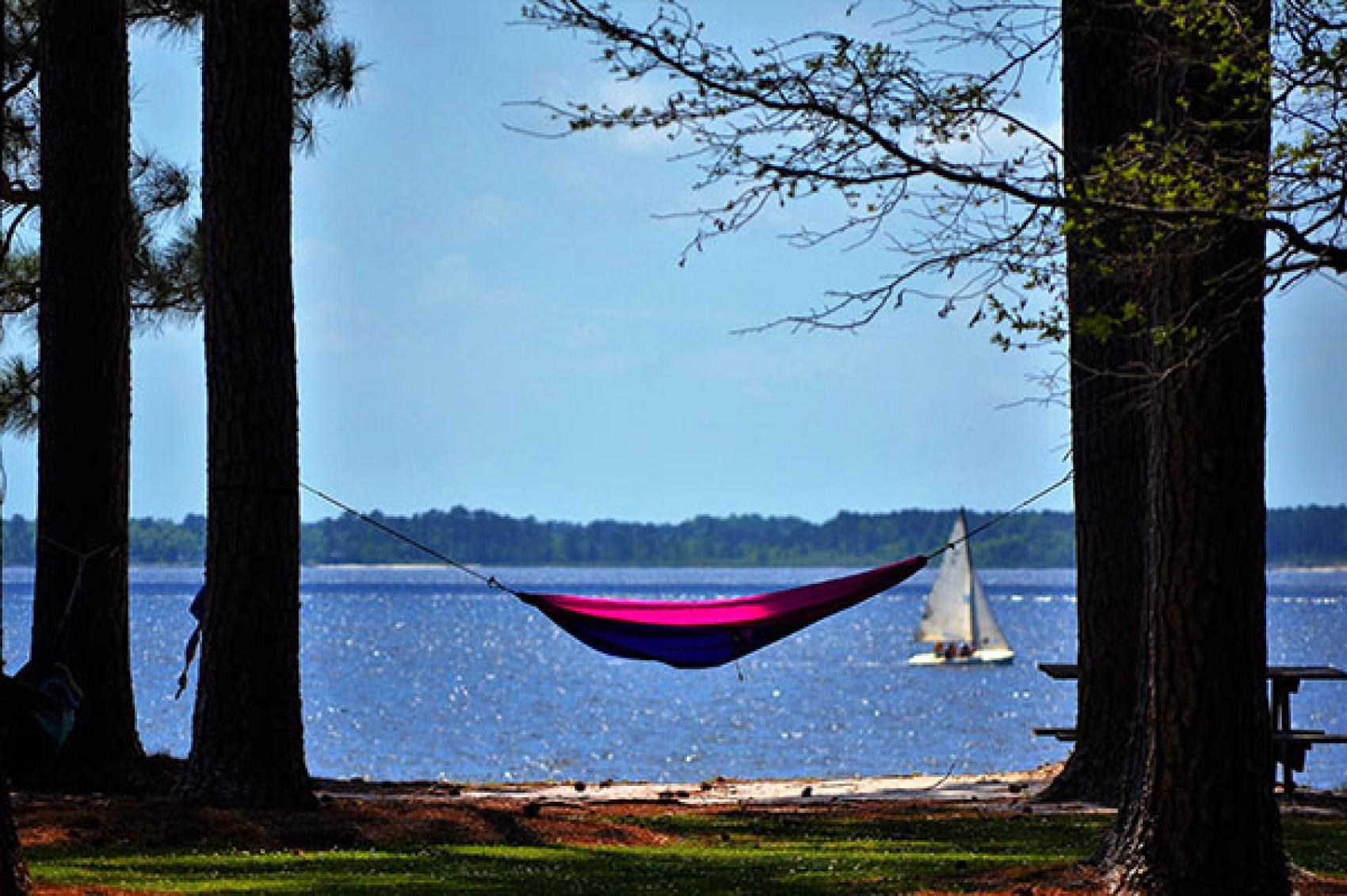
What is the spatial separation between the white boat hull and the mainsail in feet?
13.2

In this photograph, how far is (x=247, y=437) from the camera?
29.3ft

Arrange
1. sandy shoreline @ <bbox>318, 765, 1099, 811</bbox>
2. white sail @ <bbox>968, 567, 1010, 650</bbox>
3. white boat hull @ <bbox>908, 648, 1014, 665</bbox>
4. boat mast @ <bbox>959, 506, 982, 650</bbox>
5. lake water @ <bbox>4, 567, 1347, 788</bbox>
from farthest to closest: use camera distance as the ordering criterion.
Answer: white boat hull @ <bbox>908, 648, 1014, 665</bbox>, white sail @ <bbox>968, 567, 1010, 650</bbox>, boat mast @ <bbox>959, 506, 982, 650</bbox>, lake water @ <bbox>4, 567, 1347, 788</bbox>, sandy shoreline @ <bbox>318, 765, 1099, 811</bbox>

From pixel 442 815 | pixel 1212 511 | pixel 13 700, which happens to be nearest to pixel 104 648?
pixel 13 700

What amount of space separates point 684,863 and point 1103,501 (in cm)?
360

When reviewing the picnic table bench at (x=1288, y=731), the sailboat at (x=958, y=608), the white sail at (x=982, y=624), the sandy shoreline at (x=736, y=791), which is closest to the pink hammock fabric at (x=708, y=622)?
the sandy shoreline at (x=736, y=791)

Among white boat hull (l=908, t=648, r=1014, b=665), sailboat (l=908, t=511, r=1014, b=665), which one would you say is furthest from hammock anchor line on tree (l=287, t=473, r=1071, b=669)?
white boat hull (l=908, t=648, r=1014, b=665)

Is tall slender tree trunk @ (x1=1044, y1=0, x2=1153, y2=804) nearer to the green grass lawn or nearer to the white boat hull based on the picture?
the green grass lawn

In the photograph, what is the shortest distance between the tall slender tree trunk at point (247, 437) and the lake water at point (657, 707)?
217 cm

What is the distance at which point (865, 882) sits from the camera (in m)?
7.02

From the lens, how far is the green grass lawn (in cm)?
679

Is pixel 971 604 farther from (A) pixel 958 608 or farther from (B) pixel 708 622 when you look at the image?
(B) pixel 708 622

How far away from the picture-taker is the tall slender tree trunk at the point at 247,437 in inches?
352

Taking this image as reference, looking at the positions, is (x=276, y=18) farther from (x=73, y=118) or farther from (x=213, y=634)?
(x=213, y=634)

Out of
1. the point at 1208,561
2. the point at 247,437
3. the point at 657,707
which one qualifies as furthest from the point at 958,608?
the point at 1208,561
